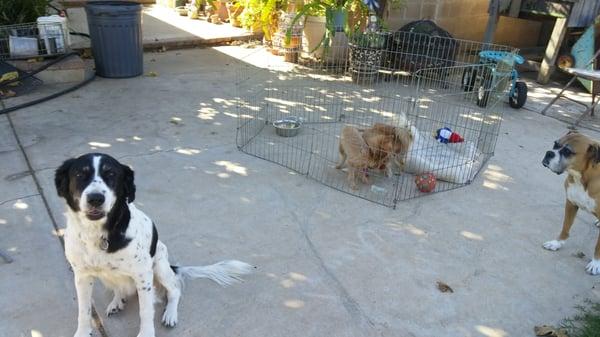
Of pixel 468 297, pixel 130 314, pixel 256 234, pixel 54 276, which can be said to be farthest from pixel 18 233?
pixel 468 297

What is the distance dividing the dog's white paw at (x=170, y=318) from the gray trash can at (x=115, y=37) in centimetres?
525

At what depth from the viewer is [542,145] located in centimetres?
559

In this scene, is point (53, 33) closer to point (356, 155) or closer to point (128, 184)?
point (356, 155)

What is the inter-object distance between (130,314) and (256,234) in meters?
1.13

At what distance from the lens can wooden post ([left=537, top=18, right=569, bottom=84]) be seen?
25.1 ft

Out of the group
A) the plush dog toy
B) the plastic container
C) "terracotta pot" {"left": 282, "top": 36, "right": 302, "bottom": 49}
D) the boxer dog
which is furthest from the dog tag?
"terracotta pot" {"left": 282, "top": 36, "right": 302, "bottom": 49}

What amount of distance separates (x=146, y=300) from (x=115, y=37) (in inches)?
211

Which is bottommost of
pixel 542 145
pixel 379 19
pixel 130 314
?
pixel 130 314

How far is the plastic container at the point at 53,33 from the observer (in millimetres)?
6500

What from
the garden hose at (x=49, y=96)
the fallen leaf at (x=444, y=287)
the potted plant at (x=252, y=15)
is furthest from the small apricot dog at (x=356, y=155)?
the potted plant at (x=252, y=15)

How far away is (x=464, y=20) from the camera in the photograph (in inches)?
367

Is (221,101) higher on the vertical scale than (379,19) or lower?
lower

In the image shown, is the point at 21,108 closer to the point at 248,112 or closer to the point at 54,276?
the point at 248,112

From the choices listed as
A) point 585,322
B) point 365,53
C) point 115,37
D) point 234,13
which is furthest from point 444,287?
point 234,13
